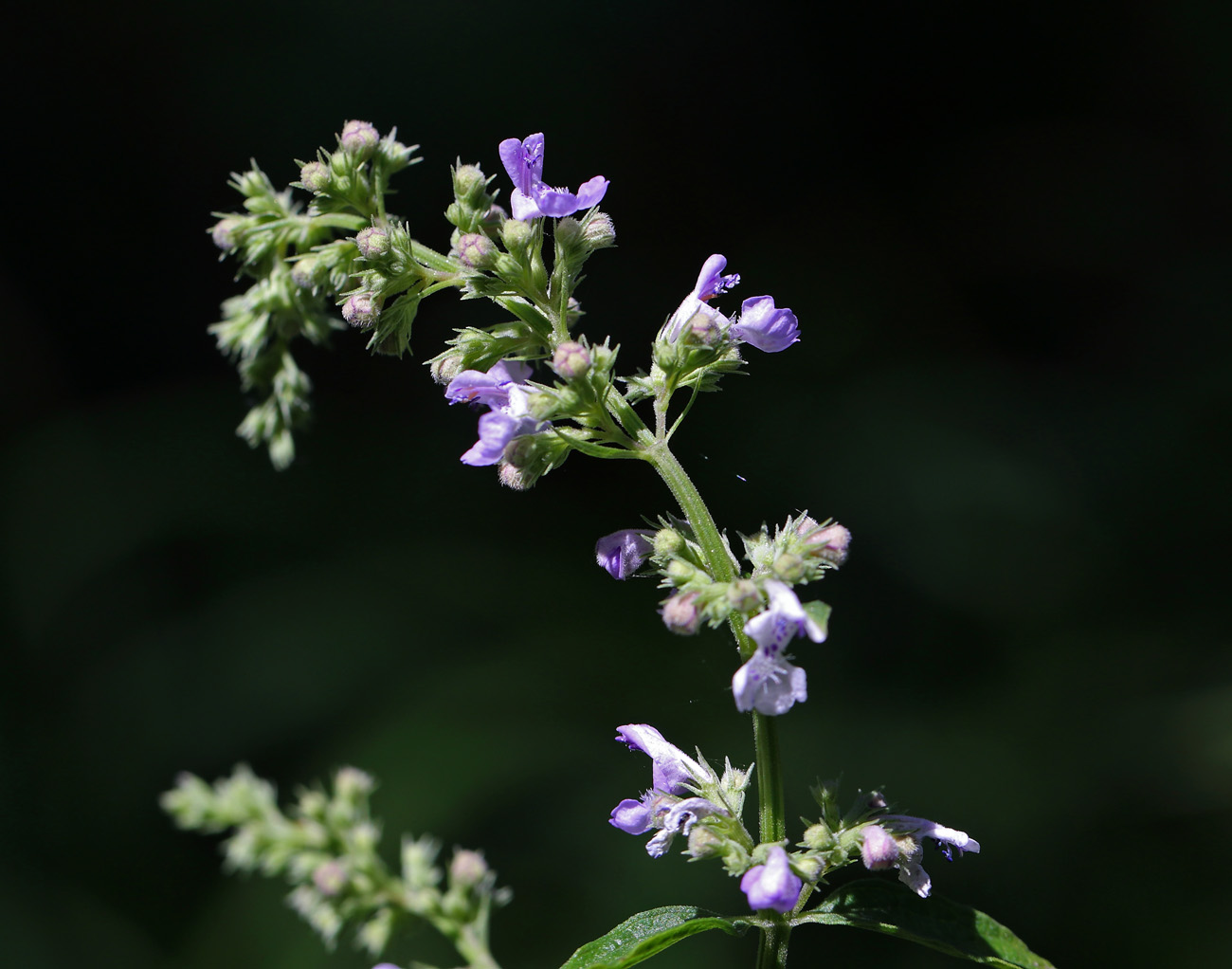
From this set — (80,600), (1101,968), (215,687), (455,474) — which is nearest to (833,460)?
Answer: (455,474)

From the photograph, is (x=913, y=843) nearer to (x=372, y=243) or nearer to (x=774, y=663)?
(x=774, y=663)

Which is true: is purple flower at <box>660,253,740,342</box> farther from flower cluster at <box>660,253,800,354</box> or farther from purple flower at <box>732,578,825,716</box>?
purple flower at <box>732,578,825,716</box>

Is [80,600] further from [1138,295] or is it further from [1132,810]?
[1138,295]

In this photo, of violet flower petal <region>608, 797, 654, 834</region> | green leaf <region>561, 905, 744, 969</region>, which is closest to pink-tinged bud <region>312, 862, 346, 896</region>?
green leaf <region>561, 905, 744, 969</region>

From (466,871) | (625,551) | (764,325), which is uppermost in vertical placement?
(764,325)

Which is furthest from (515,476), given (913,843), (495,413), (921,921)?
(921,921)

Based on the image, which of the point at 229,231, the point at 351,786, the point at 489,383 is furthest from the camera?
the point at 351,786
